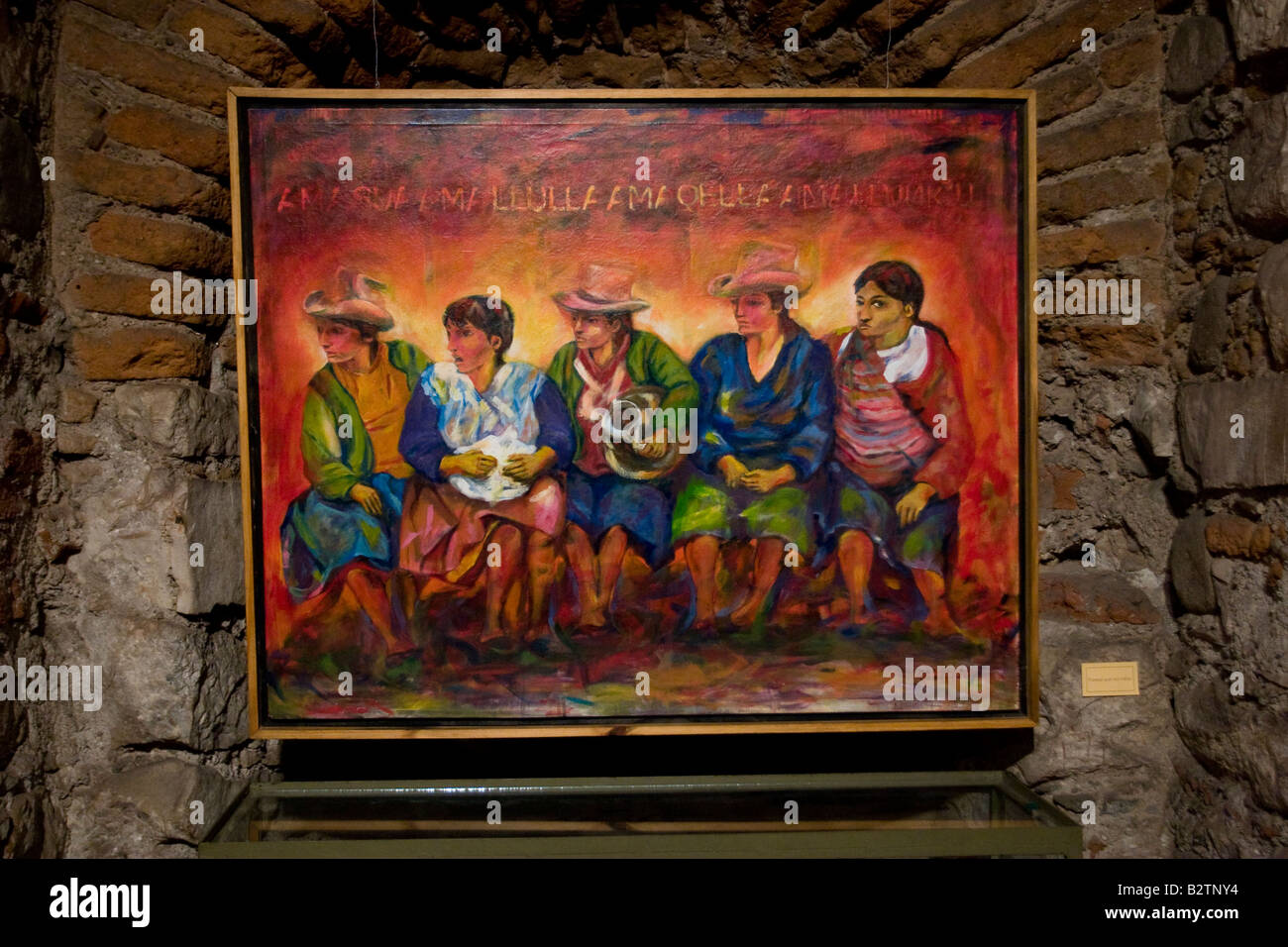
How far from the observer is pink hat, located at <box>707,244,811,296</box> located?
2715 mm

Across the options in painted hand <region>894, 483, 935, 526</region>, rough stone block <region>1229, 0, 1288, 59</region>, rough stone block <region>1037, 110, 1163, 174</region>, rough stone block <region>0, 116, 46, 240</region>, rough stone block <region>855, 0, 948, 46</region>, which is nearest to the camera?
rough stone block <region>1229, 0, 1288, 59</region>

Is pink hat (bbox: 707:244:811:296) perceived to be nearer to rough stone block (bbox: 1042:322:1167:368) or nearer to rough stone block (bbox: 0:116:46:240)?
rough stone block (bbox: 1042:322:1167:368)

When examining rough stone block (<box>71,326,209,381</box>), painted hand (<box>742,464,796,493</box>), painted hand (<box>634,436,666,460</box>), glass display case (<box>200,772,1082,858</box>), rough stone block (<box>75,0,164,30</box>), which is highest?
rough stone block (<box>75,0,164,30</box>)

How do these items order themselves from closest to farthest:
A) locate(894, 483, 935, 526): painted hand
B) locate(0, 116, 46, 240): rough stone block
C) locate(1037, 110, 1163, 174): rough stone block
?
locate(0, 116, 46, 240): rough stone block < locate(894, 483, 935, 526): painted hand < locate(1037, 110, 1163, 174): rough stone block

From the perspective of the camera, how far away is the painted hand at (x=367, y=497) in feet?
8.91

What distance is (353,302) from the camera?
268 centimetres

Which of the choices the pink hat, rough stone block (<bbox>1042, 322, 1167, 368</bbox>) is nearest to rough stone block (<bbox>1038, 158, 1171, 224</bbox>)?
rough stone block (<bbox>1042, 322, 1167, 368</bbox>)

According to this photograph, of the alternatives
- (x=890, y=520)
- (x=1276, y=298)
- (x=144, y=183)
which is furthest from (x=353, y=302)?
(x=1276, y=298)

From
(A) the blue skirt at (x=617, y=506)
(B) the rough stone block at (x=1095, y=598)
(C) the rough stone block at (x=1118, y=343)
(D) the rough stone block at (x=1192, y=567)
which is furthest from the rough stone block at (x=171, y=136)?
(D) the rough stone block at (x=1192, y=567)

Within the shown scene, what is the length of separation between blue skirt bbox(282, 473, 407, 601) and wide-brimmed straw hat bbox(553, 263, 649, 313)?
73 centimetres

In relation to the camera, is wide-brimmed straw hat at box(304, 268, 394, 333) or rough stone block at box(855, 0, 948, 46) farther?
rough stone block at box(855, 0, 948, 46)

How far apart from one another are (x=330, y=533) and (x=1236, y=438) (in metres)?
2.63

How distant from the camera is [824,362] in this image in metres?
2.74

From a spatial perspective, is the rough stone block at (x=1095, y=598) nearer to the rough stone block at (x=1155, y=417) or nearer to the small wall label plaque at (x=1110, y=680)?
the small wall label plaque at (x=1110, y=680)
